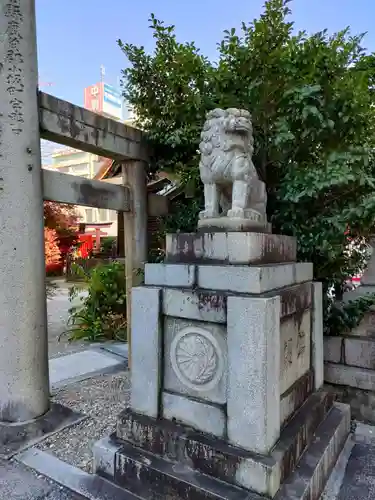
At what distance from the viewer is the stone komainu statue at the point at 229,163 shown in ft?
7.97

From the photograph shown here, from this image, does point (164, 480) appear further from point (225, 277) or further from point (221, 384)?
point (225, 277)

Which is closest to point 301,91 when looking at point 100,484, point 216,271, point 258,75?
point 258,75

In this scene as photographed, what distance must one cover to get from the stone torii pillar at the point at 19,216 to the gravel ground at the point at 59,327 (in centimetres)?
247

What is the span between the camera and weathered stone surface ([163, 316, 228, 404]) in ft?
7.17

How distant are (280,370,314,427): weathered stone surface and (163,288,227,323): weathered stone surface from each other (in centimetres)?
75

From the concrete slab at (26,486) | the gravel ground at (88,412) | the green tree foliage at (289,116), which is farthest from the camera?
the green tree foliage at (289,116)

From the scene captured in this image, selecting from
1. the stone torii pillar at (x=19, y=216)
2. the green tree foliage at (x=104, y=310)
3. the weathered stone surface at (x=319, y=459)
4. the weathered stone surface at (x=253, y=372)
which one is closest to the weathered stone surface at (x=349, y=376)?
the weathered stone surface at (x=319, y=459)

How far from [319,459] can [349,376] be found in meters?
1.39

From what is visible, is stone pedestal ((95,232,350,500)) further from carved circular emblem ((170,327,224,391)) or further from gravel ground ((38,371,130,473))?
gravel ground ((38,371,130,473))

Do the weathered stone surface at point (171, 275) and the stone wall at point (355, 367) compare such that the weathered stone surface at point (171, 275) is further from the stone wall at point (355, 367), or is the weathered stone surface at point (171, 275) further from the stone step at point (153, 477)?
the stone wall at point (355, 367)

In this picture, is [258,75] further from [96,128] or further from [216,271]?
[216,271]

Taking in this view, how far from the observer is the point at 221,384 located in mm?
2176

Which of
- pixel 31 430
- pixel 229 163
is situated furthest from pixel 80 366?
pixel 229 163

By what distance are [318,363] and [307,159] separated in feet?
6.97
